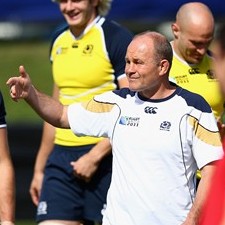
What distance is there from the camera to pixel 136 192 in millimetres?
6496

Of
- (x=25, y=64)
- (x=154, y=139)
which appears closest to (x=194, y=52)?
(x=154, y=139)

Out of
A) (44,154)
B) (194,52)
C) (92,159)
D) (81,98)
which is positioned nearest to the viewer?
(194,52)

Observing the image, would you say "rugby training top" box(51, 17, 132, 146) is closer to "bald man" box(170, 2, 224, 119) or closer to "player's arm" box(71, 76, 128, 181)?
"player's arm" box(71, 76, 128, 181)

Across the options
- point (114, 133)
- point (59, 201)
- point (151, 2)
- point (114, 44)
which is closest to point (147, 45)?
point (114, 133)

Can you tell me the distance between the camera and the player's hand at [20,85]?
6348mm

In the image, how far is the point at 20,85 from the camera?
21.0 feet

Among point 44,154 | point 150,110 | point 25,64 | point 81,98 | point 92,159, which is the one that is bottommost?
point 25,64

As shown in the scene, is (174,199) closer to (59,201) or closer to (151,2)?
(59,201)

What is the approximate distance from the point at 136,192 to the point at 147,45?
2.54 feet

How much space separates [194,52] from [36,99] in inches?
45.2

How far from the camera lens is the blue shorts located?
782cm

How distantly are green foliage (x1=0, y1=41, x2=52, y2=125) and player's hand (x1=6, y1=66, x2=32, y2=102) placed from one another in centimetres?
1123

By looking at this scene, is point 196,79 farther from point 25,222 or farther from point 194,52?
point 25,222

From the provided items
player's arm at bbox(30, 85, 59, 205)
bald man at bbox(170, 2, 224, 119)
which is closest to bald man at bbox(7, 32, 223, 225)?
bald man at bbox(170, 2, 224, 119)
